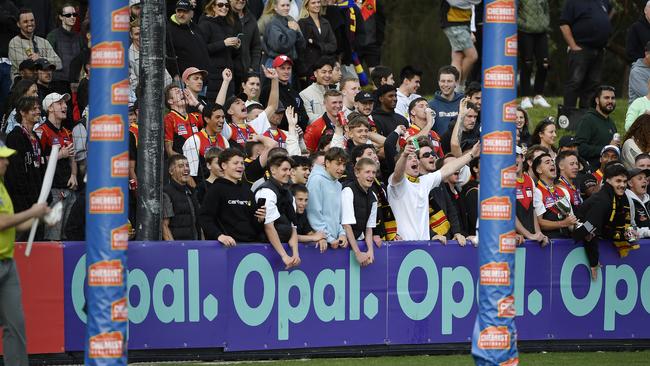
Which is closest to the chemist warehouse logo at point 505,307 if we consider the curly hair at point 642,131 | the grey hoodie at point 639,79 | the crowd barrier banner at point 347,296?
the crowd barrier banner at point 347,296

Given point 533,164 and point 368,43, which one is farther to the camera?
point 368,43

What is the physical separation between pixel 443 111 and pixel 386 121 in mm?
1244

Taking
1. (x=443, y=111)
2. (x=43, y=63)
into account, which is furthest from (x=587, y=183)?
(x=43, y=63)

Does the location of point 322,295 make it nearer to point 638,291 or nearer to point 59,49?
point 638,291

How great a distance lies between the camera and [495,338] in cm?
1130

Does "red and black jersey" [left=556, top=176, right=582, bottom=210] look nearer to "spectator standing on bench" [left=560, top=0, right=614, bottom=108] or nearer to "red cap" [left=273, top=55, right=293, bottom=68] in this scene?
"red cap" [left=273, top=55, right=293, bottom=68]

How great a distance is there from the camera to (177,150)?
1573 centimetres

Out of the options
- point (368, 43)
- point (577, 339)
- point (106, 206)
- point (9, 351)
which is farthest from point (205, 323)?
point (368, 43)

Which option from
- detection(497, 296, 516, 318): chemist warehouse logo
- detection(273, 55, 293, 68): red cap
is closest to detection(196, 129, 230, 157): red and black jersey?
detection(273, 55, 293, 68): red cap

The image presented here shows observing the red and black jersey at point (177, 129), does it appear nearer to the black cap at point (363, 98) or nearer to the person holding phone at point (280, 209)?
the person holding phone at point (280, 209)

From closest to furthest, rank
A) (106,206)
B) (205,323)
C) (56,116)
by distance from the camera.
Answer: (106,206) → (205,323) → (56,116)

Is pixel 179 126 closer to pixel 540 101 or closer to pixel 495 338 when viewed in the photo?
pixel 495 338

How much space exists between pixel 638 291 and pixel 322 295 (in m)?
3.97

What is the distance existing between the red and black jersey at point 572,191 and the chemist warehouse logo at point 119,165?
7070 mm
